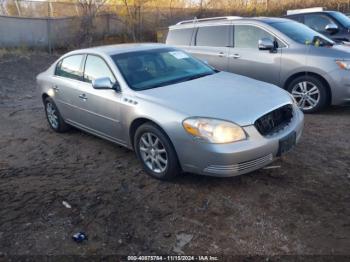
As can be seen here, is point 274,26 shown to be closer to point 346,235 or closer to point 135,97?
point 135,97

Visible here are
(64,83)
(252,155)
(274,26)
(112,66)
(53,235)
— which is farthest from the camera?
(274,26)

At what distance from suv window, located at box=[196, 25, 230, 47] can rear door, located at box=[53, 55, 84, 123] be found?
10.4 ft

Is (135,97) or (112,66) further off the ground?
(112,66)

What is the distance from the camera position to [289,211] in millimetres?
3500

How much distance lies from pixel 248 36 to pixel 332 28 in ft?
11.4

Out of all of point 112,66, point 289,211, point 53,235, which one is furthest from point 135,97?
point 289,211

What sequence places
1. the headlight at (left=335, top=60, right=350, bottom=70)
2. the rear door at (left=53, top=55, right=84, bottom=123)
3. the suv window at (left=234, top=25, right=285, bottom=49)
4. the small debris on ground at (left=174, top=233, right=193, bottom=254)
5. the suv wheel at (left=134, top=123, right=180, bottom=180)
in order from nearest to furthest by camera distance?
the small debris on ground at (left=174, top=233, right=193, bottom=254) → the suv wheel at (left=134, top=123, right=180, bottom=180) → the rear door at (left=53, top=55, right=84, bottom=123) → the headlight at (left=335, top=60, right=350, bottom=70) → the suv window at (left=234, top=25, right=285, bottom=49)

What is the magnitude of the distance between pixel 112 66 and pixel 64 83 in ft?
4.29

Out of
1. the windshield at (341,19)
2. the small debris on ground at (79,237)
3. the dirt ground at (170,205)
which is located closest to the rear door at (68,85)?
the dirt ground at (170,205)

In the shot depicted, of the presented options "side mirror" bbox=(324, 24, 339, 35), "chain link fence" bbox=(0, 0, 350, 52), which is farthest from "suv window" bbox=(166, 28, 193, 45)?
"chain link fence" bbox=(0, 0, 350, 52)

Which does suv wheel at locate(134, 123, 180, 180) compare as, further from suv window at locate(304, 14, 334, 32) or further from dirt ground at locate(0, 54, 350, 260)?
suv window at locate(304, 14, 334, 32)

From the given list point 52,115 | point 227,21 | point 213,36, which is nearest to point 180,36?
point 213,36

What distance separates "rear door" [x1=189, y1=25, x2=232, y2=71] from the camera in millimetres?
7516

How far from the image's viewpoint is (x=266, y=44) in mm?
6660
